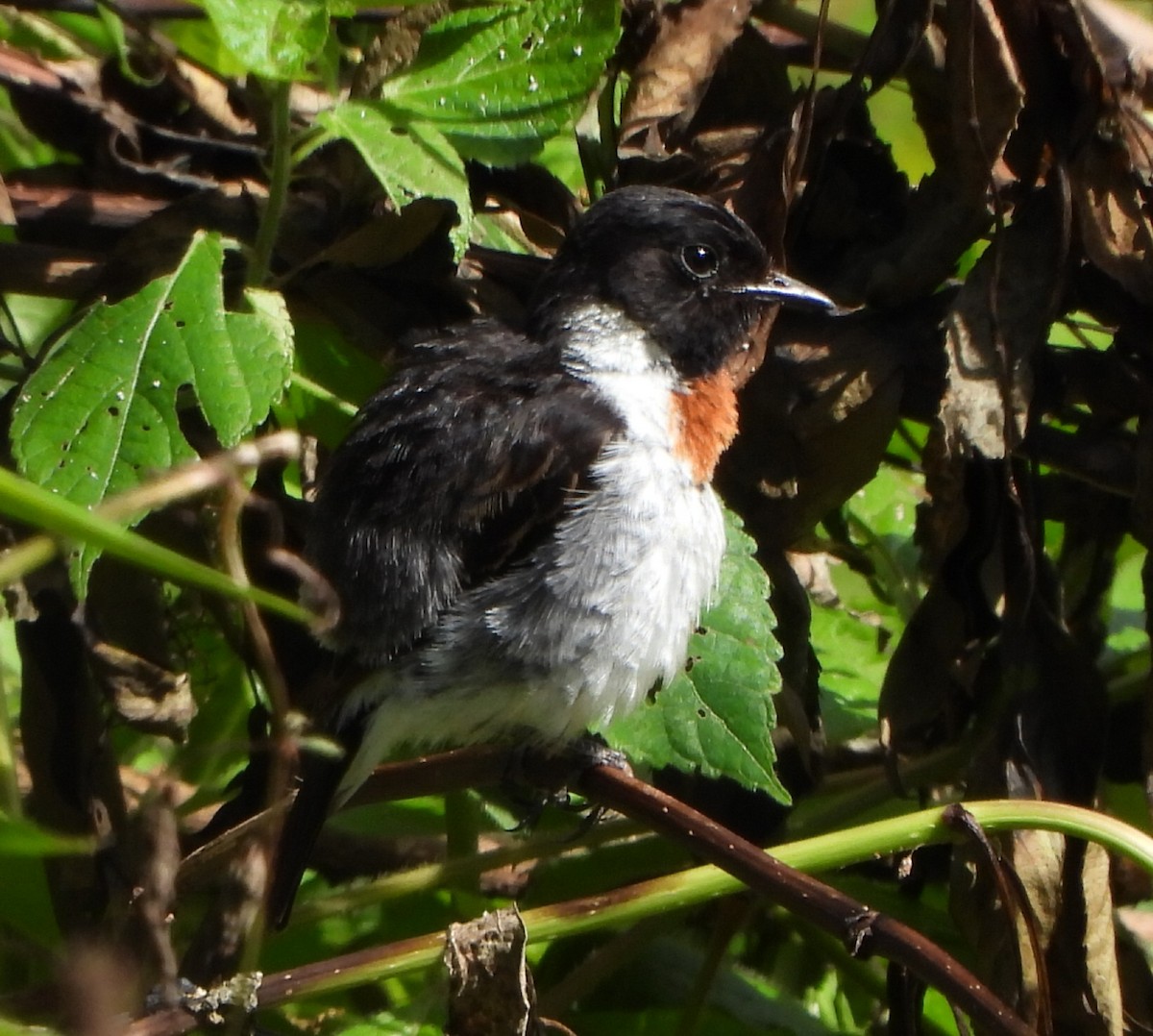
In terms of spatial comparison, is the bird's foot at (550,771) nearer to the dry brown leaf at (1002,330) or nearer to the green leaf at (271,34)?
the dry brown leaf at (1002,330)

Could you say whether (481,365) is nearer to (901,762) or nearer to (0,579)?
(901,762)

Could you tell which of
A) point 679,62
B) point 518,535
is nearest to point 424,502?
point 518,535

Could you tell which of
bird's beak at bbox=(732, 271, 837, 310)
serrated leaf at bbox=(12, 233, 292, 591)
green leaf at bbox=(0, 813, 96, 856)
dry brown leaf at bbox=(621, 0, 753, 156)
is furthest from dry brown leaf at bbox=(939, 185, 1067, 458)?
green leaf at bbox=(0, 813, 96, 856)

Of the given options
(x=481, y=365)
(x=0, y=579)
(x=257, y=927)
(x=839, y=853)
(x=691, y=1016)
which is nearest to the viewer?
(x=0, y=579)

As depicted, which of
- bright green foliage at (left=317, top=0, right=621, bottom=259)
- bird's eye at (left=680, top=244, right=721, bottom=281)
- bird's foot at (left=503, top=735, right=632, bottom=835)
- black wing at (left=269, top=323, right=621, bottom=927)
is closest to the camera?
bright green foliage at (left=317, top=0, right=621, bottom=259)

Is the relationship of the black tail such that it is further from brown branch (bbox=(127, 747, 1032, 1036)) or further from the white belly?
brown branch (bbox=(127, 747, 1032, 1036))

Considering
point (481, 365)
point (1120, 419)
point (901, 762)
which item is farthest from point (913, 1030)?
point (481, 365)
